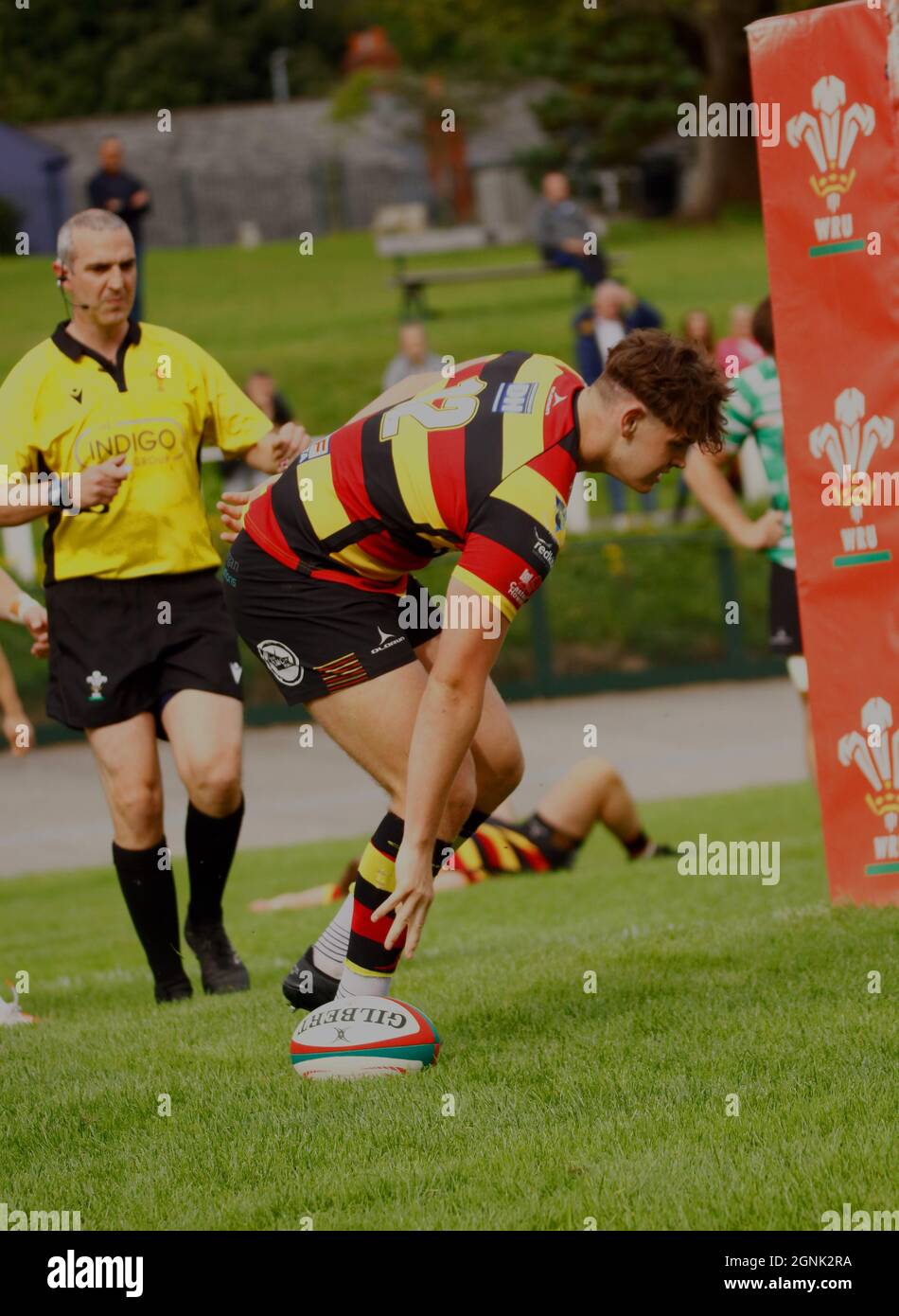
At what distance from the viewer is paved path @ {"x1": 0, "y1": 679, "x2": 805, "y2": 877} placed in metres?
13.2

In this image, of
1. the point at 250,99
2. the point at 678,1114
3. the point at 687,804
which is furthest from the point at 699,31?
the point at 678,1114

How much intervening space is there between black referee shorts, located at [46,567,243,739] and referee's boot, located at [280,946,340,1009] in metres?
1.29

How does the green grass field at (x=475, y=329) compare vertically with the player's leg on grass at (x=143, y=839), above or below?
above

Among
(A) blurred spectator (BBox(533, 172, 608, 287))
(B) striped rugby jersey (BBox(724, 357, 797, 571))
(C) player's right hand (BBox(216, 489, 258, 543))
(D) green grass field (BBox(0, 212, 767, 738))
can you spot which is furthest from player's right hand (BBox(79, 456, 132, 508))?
(A) blurred spectator (BBox(533, 172, 608, 287))

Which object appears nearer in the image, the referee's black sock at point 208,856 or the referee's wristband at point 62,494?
the referee's wristband at point 62,494

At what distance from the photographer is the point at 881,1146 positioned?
13.0 feet

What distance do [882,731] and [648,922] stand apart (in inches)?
59.6

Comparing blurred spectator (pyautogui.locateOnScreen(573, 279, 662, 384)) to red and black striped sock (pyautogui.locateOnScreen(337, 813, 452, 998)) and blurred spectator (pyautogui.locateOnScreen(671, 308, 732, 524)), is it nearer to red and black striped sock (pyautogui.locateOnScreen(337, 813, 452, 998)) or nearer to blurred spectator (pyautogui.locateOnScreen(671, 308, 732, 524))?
blurred spectator (pyautogui.locateOnScreen(671, 308, 732, 524))

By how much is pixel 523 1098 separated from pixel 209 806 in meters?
2.24

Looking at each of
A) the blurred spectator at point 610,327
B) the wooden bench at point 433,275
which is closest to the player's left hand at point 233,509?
the blurred spectator at point 610,327

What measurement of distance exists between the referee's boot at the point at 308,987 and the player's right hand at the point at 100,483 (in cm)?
159

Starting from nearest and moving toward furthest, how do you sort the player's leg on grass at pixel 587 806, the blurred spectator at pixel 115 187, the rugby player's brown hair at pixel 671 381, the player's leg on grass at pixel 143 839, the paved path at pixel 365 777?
the rugby player's brown hair at pixel 671 381
the player's leg on grass at pixel 143 839
the player's leg on grass at pixel 587 806
the paved path at pixel 365 777
the blurred spectator at pixel 115 187

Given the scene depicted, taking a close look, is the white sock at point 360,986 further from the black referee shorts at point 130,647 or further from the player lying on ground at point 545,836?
the player lying on ground at point 545,836

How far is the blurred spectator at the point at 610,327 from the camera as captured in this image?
723 inches
